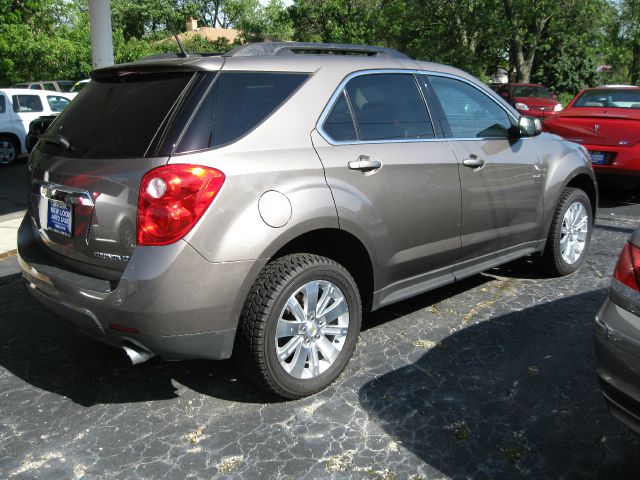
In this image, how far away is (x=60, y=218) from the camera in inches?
119

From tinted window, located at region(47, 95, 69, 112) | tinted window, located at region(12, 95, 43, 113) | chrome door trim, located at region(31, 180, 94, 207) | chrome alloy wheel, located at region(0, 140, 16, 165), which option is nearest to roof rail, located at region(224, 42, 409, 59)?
chrome door trim, located at region(31, 180, 94, 207)

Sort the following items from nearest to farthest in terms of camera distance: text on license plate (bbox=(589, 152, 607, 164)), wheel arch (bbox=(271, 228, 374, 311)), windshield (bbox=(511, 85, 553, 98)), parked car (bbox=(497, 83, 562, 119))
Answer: wheel arch (bbox=(271, 228, 374, 311)), text on license plate (bbox=(589, 152, 607, 164)), parked car (bbox=(497, 83, 562, 119)), windshield (bbox=(511, 85, 553, 98))

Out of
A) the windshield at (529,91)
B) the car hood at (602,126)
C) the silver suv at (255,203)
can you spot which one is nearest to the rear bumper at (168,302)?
the silver suv at (255,203)

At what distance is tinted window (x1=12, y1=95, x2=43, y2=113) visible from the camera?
1337 centimetres

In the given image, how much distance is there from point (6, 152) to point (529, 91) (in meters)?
17.5

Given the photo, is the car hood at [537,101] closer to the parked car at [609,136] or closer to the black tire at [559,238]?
the parked car at [609,136]

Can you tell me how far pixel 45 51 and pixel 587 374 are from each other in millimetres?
22764

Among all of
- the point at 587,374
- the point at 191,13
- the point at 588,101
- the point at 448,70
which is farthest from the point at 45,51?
the point at 191,13

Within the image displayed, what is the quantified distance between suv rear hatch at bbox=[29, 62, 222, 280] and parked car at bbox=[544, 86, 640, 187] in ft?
20.6

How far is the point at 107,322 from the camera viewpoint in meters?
2.76

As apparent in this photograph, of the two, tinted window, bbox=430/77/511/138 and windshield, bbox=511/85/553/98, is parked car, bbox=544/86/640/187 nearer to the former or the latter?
tinted window, bbox=430/77/511/138

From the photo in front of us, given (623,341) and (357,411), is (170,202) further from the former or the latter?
(623,341)

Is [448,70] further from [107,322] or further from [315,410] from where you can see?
[107,322]

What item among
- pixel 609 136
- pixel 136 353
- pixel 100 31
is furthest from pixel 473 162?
pixel 100 31
